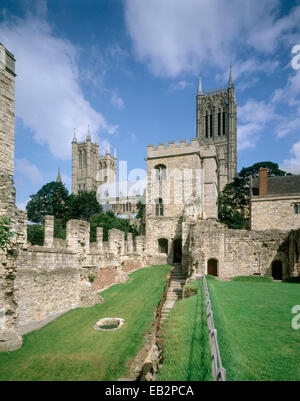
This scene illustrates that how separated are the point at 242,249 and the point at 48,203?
40411 mm

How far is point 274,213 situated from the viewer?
2922 cm

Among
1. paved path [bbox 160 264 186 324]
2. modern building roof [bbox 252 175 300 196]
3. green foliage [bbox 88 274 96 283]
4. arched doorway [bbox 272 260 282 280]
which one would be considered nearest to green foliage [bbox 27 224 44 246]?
paved path [bbox 160 264 186 324]

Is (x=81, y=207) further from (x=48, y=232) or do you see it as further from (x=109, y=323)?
(x=109, y=323)

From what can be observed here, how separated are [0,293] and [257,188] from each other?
3105 cm

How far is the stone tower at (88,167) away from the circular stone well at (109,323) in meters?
86.5

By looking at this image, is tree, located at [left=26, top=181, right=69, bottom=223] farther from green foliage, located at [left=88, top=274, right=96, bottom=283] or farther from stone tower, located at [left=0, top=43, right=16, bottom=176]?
stone tower, located at [left=0, top=43, right=16, bottom=176]

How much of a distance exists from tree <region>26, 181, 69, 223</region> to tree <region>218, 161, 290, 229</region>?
3000cm

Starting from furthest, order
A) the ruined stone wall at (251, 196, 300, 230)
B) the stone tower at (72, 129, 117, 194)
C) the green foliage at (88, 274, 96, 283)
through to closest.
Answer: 1. the stone tower at (72, 129, 117, 194)
2. the ruined stone wall at (251, 196, 300, 230)
3. the green foliage at (88, 274, 96, 283)

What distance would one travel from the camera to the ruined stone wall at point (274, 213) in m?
28.6

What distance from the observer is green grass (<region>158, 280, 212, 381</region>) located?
555cm

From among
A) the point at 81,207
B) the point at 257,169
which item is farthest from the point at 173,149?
the point at 81,207

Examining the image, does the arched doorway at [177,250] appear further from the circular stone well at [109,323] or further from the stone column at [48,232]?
the stone column at [48,232]

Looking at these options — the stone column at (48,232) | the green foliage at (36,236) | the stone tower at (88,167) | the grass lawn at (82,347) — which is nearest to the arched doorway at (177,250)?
the grass lawn at (82,347)

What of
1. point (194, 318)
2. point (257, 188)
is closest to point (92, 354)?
point (194, 318)
